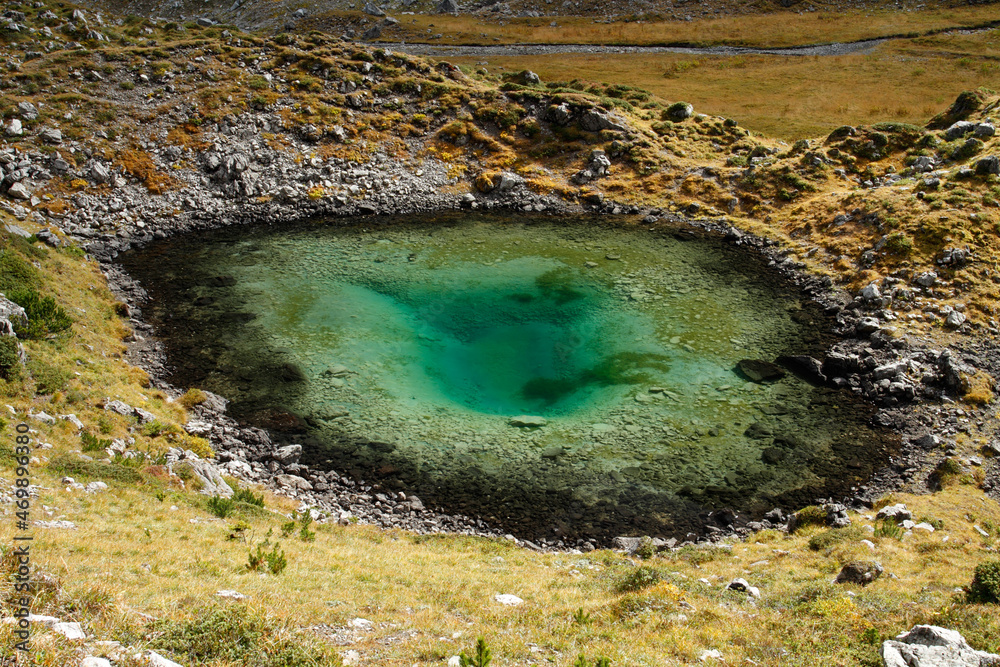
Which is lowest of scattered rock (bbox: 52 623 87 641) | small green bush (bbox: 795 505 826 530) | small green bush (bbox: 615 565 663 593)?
small green bush (bbox: 795 505 826 530)

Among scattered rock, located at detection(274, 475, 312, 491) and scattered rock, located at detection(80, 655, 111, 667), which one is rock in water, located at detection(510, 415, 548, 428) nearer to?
scattered rock, located at detection(274, 475, 312, 491)

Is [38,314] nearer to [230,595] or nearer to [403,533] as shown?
[403,533]

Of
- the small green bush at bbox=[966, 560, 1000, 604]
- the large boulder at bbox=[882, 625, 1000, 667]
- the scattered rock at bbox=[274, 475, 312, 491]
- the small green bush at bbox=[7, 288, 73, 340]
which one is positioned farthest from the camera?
the small green bush at bbox=[7, 288, 73, 340]

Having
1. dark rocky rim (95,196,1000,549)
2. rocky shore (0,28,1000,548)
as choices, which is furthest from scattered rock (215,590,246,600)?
dark rocky rim (95,196,1000,549)

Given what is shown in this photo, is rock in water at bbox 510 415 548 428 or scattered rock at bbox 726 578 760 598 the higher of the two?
→ scattered rock at bbox 726 578 760 598

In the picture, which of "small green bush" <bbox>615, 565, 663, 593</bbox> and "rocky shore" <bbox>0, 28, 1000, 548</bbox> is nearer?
"small green bush" <bbox>615, 565, 663, 593</bbox>

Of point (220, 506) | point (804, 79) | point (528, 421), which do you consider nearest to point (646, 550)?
point (528, 421)

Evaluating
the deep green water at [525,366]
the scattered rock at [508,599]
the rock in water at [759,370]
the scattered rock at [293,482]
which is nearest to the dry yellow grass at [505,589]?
the scattered rock at [508,599]

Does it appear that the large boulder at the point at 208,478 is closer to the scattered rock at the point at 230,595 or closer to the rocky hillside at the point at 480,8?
the scattered rock at the point at 230,595

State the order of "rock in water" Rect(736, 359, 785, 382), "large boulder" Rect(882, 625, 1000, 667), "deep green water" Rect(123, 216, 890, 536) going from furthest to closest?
1. "rock in water" Rect(736, 359, 785, 382)
2. "deep green water" Rect(123, 216, 890, 536)
3. "large boulder" Rect(882, 625, 1000, 667)
